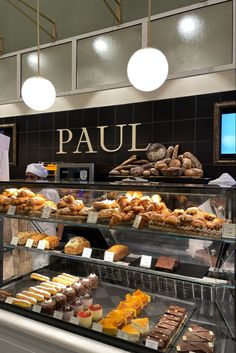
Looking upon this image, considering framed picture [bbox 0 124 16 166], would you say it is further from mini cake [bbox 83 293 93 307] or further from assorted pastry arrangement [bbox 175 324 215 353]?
assorted pastry arrangement [bbox 175 324 215 353]

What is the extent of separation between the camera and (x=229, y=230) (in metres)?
1.44

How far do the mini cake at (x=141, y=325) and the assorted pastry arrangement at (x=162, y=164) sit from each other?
2.08m

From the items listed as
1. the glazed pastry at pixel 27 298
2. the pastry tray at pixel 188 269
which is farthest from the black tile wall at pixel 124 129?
the glazed pastry at pixel 27 298

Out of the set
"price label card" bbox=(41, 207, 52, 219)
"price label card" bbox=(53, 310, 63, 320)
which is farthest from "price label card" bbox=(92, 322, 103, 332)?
"price label card" bbox=(41, 207, 52, 219)

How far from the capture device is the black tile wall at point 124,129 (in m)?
3.85

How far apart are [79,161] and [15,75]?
180cm

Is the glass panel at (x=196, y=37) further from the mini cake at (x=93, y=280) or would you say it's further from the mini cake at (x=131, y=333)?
the mini cake at (x=131, y=333)

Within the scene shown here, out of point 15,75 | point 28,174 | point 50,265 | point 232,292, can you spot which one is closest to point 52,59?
point 15,75

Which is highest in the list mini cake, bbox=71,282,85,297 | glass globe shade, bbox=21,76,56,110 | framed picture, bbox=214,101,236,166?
glass globe shade, bbox=21,76,56,110

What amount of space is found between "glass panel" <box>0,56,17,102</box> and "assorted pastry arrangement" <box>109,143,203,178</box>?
95.6 inches

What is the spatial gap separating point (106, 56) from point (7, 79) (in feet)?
6.33

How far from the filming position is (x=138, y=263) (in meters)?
1.85

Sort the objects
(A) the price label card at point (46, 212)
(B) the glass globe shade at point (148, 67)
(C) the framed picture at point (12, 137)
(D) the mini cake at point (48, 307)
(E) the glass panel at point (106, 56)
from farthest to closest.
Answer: (C) the framed picture at point (12, 137)
(E) the glass panel at point (106, 56)
(B) the glass globe shade at point (148, 67)
(A) the price label card at point (46, 212)
(D) the mini cake at point (48, 307)

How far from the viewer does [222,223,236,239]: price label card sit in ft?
4.67
